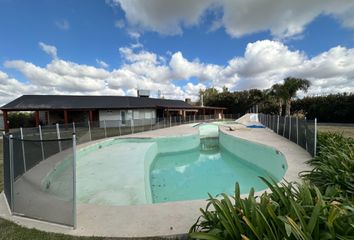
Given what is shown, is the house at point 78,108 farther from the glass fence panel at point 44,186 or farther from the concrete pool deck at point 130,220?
the concrete pool deck at point 130,220

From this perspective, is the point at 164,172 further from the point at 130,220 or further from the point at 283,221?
the point at 283,221

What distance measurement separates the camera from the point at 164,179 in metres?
8.29

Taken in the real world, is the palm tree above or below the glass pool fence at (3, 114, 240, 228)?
above

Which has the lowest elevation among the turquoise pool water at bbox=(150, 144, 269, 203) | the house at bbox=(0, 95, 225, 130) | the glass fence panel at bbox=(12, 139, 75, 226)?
the turquoise pool water at bbox=(150, 144, 269, 203)

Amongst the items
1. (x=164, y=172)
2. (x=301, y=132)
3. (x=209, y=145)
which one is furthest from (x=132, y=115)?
(x=301, y=132)

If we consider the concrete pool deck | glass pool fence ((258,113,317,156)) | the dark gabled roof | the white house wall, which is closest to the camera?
the concrete pool deck

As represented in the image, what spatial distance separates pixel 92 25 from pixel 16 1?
4.59 meters

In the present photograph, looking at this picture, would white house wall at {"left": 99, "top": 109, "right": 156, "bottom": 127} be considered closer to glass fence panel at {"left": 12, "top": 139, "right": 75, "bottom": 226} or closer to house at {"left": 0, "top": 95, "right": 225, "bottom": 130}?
house at {"left": 0, "top": 95, "right": 225, "bottom": 130}

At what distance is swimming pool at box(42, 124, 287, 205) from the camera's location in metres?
5.66

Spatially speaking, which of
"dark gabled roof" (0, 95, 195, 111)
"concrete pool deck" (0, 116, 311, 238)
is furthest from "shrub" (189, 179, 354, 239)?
"dark gabled roof" (0, 95, 195, 111)

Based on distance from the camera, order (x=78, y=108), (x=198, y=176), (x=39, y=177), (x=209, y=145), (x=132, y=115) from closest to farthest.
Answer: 1. (x=39, y=177)
2. (x=198, y=176)
3. (x=209, y=145)
4. (x=78, y=108)
5. (x=132, y=115)

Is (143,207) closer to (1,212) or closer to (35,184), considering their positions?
(1,212)

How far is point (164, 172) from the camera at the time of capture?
9336mm

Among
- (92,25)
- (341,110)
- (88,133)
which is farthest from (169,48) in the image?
(341,110)
